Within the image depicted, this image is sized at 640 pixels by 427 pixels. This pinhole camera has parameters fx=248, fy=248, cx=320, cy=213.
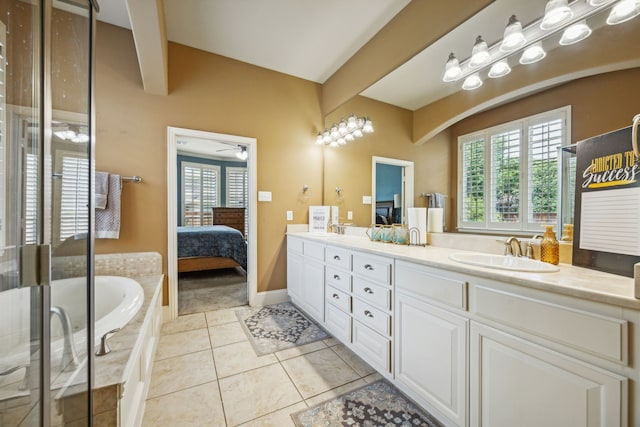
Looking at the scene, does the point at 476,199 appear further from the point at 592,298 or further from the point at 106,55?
the point at 106,55

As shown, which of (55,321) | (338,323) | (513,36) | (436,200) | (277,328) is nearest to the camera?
(55,321)

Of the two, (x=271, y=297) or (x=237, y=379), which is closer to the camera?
(x=237, y=379)

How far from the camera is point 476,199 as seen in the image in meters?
1.58

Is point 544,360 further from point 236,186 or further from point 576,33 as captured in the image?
point 236,186

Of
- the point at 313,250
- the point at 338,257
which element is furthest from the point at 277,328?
the point at 338,257

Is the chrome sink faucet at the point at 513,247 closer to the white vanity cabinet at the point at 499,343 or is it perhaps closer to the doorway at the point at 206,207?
the white vanity cabinet at the point at 499,343

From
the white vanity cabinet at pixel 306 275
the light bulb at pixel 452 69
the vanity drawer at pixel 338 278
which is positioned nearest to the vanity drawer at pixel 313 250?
the white vanity cabinet at pixel 306 275

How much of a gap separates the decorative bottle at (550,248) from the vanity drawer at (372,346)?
0.94 meters

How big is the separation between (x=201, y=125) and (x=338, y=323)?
7.81ft

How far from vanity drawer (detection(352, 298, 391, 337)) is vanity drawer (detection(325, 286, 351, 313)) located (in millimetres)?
69

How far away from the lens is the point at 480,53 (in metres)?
1.51

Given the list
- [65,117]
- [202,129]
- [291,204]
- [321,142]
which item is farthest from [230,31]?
[65,117]

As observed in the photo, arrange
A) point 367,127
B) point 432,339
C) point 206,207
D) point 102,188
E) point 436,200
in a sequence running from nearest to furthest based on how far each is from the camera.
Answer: point 432,339, point 436,200, point 102,188, point 367,127, point 206,207

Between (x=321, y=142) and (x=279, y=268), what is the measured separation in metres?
1.67
